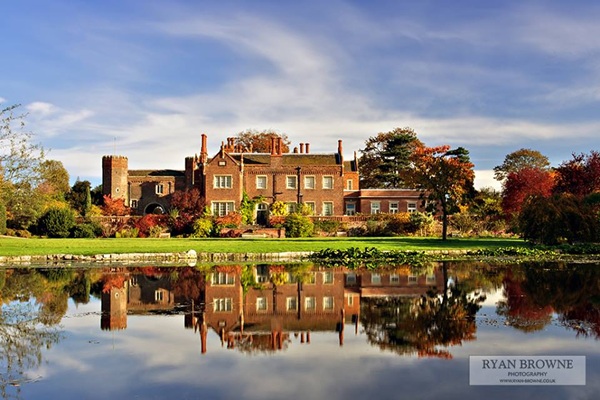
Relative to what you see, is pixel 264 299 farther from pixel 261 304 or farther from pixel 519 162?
pixel 519 162

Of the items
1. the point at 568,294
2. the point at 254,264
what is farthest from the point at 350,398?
the point at 254,264

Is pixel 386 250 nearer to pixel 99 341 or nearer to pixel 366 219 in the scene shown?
pixel 99 341

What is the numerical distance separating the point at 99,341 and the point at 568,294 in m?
9.30

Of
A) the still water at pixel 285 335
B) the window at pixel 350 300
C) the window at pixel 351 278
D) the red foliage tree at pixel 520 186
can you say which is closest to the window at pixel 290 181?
the red foliage tree at pixel 520 186

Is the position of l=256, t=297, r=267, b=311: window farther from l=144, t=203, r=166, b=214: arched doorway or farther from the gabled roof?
the gabled roof

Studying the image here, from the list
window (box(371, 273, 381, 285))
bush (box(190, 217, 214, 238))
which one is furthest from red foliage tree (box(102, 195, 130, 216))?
window (box(371, 273, 381, 285))

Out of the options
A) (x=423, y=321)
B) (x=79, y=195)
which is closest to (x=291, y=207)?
(x=79, y=195)

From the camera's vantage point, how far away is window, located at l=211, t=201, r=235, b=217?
152ft

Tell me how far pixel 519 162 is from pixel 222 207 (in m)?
39.6

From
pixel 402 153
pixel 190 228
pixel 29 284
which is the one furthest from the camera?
pixel 402 153

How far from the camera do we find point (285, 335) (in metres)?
8.76

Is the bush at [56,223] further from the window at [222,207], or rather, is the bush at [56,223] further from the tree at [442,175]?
the tree at [442,175]

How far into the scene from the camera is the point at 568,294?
1241 centimetres

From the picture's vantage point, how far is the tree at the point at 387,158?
61375mm
